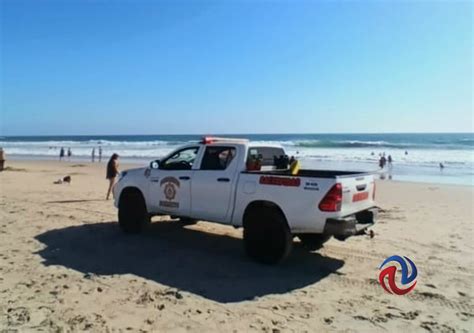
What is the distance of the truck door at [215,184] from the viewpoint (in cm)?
695

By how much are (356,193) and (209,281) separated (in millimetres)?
2472

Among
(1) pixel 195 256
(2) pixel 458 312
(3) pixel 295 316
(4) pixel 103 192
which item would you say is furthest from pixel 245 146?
(4) pixel 103 192

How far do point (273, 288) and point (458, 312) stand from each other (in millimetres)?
2140

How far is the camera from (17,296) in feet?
→ 16.6

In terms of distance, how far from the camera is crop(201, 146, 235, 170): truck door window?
7121 millimetres

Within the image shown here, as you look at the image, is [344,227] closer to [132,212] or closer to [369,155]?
[132,212]

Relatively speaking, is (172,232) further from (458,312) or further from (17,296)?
(458,312)

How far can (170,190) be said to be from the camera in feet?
25.7

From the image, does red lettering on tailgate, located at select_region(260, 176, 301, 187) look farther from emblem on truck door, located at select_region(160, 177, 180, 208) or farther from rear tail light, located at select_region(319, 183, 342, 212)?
emblem on truck door, located at select_region(160, 177, 180, 208)

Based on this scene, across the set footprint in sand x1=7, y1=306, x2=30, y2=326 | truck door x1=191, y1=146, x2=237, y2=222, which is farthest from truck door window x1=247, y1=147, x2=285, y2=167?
footprint in sand x1=7, y1=306, x2=30, y2=326

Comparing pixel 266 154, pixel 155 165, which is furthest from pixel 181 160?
pixel 266 154

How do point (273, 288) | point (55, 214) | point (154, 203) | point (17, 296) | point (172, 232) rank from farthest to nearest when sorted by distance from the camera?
1. point (55, 214)
2. point (172, 232)
3. point (154, 203)
4. point (273, 288)
5. point (17, 296)

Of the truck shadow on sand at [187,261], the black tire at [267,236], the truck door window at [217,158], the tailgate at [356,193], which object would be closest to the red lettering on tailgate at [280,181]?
the black tire at [267,236]

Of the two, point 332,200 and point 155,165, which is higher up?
point 155,165
